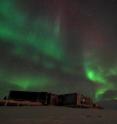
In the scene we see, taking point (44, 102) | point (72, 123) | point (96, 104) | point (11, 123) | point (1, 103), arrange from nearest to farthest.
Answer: point (11, 123)
point (72, 123)
point (1, 103)
point (44, 102)
point (96, 104)

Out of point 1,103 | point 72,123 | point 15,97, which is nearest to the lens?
point 72,123

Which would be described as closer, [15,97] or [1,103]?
[1,103]

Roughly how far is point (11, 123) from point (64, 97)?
199 feet

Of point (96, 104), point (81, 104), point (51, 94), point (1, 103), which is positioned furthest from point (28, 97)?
point (96, 104)

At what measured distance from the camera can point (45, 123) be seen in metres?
10.4

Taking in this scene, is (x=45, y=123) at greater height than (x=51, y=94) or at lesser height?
lesser

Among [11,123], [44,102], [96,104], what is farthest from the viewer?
[96,104]

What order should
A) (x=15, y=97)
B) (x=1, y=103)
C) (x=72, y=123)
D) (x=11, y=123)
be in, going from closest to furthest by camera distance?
(x=11, y=123), (x=72, y=123), (x=1, y=103), (x=15, y=97)

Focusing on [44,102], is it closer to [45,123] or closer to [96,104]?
[96,104]

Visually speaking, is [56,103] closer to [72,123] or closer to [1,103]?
[1,103]

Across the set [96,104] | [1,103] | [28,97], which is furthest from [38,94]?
[96,104]

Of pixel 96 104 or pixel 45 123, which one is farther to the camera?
pixel 96 104

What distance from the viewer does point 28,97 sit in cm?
6612

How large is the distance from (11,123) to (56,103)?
58877mm
